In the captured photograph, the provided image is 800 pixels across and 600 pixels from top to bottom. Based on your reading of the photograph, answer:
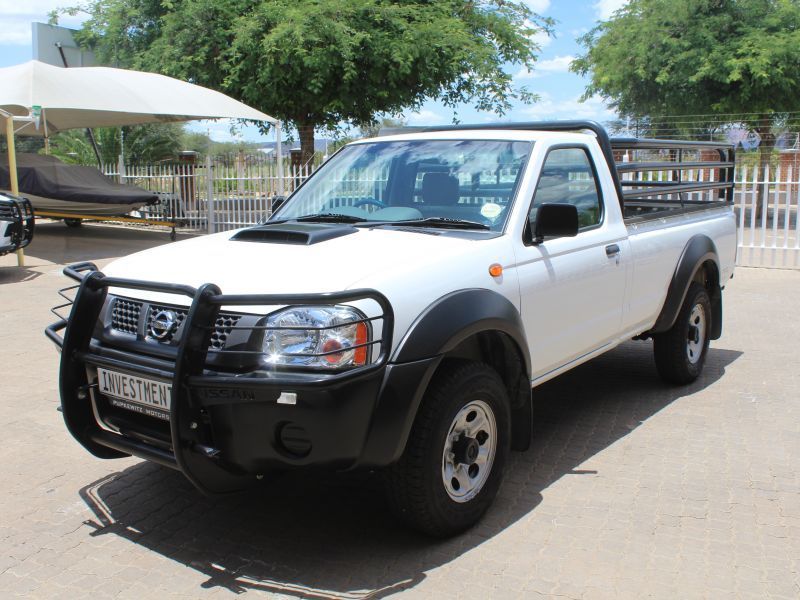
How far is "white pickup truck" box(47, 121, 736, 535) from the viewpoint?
10.7ft

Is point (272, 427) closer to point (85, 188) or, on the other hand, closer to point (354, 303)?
point (354, 303)

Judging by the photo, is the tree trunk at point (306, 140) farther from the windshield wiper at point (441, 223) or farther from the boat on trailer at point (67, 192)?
the windshield wiper at point (441, 223)

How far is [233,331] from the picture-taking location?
11.0 feet

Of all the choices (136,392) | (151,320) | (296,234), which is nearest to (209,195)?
(296,234)

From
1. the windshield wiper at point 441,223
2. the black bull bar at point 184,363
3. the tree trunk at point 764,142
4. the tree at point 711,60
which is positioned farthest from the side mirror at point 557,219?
the tree trunk at point 764,142

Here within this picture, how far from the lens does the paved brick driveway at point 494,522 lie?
11.4ft

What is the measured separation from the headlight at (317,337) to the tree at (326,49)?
50.8 ft

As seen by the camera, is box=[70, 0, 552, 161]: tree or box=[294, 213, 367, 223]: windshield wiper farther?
box=[70, 0, 552, 161]: tree

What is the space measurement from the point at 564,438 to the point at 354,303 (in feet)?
→ 8.06

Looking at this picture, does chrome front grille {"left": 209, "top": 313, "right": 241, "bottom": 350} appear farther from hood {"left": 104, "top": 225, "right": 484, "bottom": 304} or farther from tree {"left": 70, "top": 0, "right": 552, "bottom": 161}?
tree {"left": 70, "top": 0, "right": 552, "bottom": 161}

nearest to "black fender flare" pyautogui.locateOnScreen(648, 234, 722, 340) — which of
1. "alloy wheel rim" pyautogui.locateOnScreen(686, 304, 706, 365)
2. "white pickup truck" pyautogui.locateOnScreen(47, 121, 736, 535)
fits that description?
"alloy wheel rim" pyautogui.locateOnScreen(686, 304, 706, 365)

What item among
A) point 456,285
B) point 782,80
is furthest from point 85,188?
point 782,80

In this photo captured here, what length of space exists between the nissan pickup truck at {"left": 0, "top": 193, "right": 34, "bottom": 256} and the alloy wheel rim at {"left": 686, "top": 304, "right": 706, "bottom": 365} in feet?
30.3

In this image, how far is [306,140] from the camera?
888 inches
